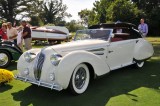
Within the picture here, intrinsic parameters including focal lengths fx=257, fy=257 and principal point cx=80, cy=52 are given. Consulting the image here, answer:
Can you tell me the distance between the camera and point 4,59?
10.0 meters

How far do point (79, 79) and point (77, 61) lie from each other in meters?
0.50

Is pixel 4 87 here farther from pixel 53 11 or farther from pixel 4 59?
pixel 53 11

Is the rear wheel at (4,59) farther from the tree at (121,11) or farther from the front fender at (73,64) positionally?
the tree at (121,11)

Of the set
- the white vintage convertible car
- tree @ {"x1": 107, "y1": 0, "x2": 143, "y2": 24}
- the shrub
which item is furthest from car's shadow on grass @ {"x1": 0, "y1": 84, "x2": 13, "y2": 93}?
tree @ {"x1": 107, "y1": 0, "x2": 143, "y2": 24}

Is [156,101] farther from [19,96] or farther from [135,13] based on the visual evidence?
[135,13]

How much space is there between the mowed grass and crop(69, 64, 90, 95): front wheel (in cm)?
15

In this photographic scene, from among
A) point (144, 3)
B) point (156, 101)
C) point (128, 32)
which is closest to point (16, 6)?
point (144, 3)

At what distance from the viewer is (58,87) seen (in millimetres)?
5578

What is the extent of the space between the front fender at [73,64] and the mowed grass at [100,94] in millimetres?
474

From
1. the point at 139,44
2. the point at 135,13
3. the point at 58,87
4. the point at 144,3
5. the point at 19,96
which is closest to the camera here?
the point at 58,87

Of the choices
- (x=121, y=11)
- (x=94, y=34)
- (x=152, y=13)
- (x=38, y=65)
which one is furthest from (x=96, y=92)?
(x=152, y=13)

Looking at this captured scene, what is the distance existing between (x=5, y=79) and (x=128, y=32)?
4.46m

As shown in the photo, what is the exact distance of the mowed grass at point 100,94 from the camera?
225 inches

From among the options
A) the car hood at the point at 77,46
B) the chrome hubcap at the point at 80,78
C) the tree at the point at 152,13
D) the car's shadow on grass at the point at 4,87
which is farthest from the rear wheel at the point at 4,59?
the tree at the point at 152,13
